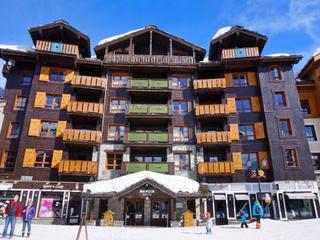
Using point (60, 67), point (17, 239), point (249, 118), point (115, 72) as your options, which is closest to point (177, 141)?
point (249, 118)

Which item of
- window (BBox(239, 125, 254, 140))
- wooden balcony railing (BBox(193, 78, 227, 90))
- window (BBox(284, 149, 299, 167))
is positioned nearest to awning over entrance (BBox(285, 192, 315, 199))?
window (BBox(284, 149, 299, 167))

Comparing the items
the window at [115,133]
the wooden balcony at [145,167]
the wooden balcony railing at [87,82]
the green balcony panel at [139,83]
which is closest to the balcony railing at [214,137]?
the wooden balcony at [145,167]

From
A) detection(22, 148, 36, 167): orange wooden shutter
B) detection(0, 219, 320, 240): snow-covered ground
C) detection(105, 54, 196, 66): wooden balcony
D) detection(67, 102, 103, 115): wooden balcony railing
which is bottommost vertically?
detection(0, 219, 320, 240): snow-covered ground

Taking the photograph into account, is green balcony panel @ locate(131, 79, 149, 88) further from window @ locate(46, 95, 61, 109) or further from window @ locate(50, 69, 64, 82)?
window @ locate(46, 95, 61, 109)

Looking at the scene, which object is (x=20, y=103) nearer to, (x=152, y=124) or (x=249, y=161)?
(x=152, y=124)

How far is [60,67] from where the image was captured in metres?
29.8

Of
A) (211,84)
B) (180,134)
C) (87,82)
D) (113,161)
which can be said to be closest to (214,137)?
(180,134)

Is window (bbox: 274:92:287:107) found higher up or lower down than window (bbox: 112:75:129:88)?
lower down

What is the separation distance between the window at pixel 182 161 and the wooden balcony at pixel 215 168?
168cm

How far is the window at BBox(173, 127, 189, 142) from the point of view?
28.4 meters

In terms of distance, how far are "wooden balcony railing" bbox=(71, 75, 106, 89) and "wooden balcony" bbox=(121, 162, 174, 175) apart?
9322mm

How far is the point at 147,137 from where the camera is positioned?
90.2 ft

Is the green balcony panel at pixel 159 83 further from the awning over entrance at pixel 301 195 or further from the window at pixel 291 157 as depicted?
the awning over entrance at pixel 301 195

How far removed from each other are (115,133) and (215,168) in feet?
36.6
